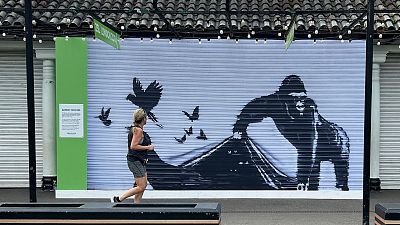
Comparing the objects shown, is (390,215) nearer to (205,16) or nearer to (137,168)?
(137,168)

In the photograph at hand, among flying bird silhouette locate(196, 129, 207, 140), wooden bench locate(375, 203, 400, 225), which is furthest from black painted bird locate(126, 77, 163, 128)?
wooden bench locate(375, 203, 400, 225)

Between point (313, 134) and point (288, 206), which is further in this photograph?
point (313, 134)

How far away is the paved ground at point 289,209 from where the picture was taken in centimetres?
891

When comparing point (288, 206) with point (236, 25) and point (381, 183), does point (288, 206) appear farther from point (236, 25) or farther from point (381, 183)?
point (236, 25)

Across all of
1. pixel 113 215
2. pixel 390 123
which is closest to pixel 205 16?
pixel 390 123

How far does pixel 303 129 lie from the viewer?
1070 centimetres

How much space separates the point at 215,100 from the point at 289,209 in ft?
8.59

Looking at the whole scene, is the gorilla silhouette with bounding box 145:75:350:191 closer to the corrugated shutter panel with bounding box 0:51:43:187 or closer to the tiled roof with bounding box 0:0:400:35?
the tiled roof with bounding box 0:0:400:35

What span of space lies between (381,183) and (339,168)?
1621 mm

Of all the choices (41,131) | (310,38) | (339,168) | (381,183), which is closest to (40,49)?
(41,131)

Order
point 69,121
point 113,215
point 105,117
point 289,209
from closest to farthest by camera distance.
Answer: point 113,215 < point 289,209 < point 69,121 < point 105,117

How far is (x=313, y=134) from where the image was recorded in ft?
35.0

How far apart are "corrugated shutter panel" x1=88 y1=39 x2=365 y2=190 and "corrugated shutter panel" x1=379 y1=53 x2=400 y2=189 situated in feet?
4.22

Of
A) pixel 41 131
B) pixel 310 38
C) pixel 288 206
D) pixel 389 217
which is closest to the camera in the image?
pixel 389 217
